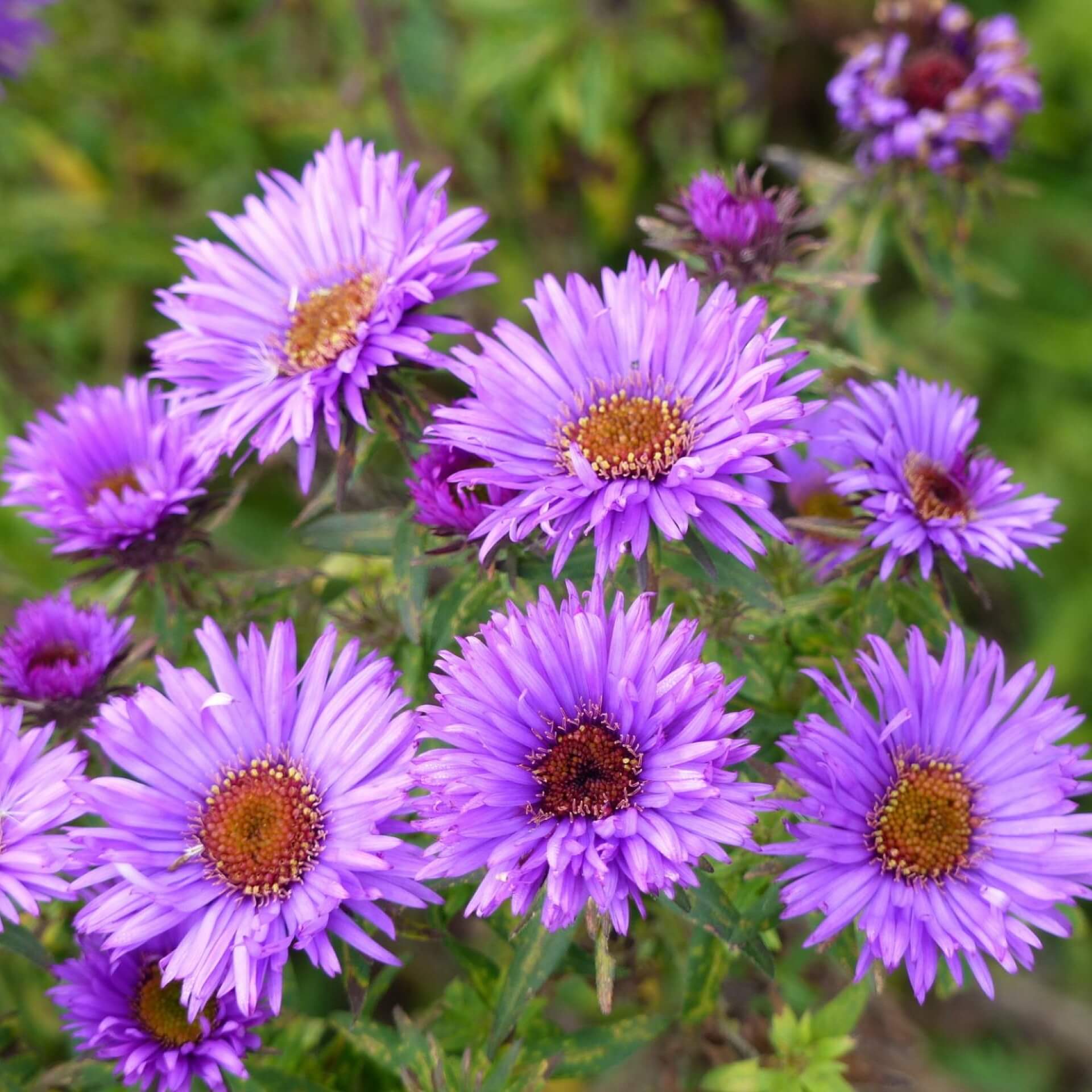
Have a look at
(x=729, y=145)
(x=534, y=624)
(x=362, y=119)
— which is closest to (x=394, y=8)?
(x=362, y=119)

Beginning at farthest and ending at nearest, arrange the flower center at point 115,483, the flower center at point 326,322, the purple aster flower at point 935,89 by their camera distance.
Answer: the purple aster flower at point 935,89 < the flower center at point 115,483 < the flower center at point 326,322

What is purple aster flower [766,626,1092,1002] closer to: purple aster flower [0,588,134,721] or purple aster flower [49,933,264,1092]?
purple aster flower [49,933,264,1092]

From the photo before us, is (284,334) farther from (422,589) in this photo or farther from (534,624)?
(534,624)

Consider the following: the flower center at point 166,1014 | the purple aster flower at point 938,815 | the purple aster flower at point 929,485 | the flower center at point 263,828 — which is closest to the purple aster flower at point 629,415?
the purple aster flower at point 929,485

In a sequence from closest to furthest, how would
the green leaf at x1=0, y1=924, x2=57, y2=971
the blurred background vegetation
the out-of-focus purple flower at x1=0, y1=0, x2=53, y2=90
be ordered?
the green leaf at x1=0, y1=924, x2=57, y2=971 < the out-of-focus purple flower at x1=0, y1=0, x2=53, y2=90 < the blurred background vegetation

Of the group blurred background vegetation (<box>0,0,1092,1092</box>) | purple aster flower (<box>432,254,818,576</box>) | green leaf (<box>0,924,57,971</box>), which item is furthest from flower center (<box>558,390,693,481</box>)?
blurred background vegetation (<box>0,0,1092,1092</box>)

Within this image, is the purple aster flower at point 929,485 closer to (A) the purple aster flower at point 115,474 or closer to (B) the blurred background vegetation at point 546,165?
(A) the purple aster flower at point 115,474
